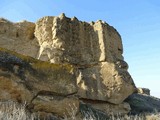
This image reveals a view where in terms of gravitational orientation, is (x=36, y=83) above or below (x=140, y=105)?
below

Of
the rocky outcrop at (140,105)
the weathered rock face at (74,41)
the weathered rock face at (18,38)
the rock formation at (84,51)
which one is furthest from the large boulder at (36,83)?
the rocky outcrop at (140,105)

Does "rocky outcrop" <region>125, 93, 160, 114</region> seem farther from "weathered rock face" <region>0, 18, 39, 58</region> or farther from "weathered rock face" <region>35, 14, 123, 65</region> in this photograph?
"weathered rock face" <region>0, 18, 39, 58</region>

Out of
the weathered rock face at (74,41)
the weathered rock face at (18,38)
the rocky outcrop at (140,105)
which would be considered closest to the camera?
the weathered rock face at (74,41)

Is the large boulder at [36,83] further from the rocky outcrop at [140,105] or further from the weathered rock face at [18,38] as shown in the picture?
the rocky outcrop at [140,105]

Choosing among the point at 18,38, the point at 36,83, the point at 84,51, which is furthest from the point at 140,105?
the point at 36,83

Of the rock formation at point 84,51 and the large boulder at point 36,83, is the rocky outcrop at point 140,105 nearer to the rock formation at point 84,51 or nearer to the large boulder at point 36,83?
the rock formation at point 84,51

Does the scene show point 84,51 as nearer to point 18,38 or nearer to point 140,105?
point 18,38

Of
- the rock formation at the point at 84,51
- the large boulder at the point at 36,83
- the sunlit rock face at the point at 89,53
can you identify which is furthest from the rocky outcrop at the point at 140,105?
the large boulder at the point at 36,83

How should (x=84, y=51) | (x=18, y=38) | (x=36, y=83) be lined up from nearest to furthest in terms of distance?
(x=36, y=83) < (x=18, y=38) < (x=84, y=51)

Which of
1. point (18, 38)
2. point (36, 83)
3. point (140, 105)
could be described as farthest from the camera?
point (140, 105)

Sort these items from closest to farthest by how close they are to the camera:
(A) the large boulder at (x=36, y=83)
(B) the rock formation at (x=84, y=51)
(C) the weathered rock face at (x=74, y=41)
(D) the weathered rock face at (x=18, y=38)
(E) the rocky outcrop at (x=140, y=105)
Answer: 1. (A) the large boulder at (x=36, y=83)
2. (B) the rock formation at (x=84, y=51)
3. (C) the weathered rock face at (x=74, y=41)
4. (D) the weathered rock face at (x=18, y=38)
5. (E) the rocky outcrop at (x=140, y=105)

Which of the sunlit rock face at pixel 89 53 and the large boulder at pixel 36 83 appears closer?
the large boulder at pixel 36 83

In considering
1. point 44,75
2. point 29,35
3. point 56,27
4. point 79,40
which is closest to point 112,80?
point 79,40

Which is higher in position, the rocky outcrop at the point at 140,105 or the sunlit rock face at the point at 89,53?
the sunlit rock face at the point at 89,53
